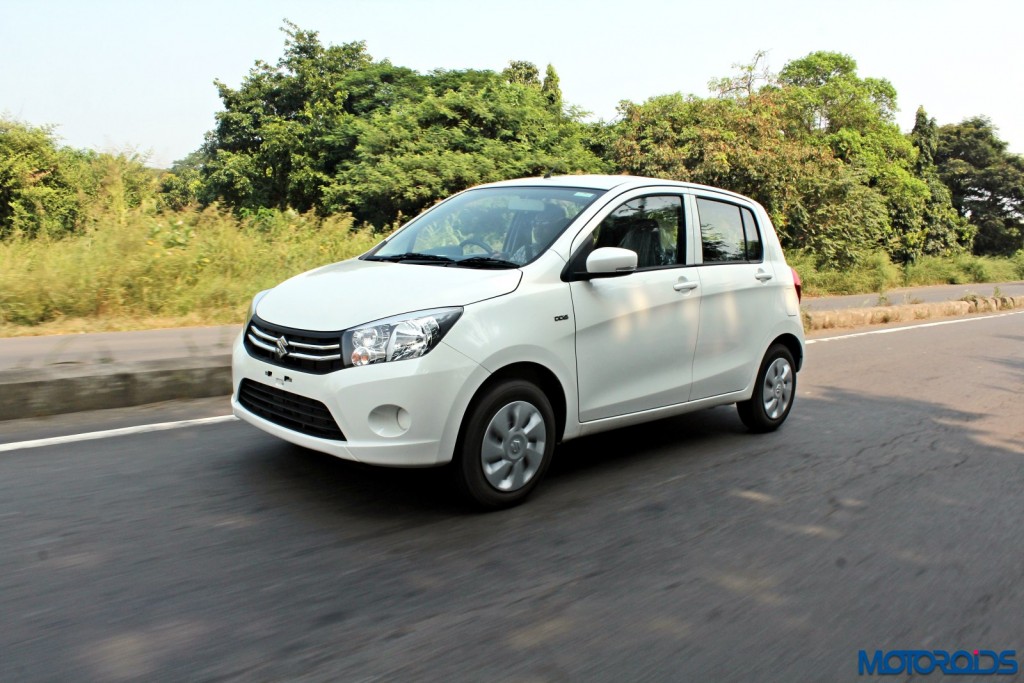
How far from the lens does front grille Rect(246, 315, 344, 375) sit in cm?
403

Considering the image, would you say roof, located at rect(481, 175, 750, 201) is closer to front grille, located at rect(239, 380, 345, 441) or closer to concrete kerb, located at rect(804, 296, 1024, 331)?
front grille, located at rect(239, 380, 345, 441)

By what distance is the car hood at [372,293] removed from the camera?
13.5 feet

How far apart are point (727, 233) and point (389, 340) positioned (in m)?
3.08

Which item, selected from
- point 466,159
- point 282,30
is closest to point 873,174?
point 466,159

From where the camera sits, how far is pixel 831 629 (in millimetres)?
3307

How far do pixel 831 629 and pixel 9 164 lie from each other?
3549cm

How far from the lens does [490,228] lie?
516 cm

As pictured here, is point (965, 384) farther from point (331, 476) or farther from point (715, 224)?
point (331, 476)

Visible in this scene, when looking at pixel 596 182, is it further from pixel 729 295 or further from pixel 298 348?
pixel 298 348

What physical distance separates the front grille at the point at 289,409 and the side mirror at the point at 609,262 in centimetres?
165

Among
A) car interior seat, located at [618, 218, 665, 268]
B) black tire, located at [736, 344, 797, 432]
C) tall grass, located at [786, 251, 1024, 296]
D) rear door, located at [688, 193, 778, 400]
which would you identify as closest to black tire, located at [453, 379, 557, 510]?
car interior seat, located at [618, 218, 665, 268]

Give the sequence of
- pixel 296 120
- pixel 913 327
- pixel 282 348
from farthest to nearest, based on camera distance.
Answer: pixel 296 120 → pixel 913 327 → pixel 282 348

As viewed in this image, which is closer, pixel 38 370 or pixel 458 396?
pixel 458 396

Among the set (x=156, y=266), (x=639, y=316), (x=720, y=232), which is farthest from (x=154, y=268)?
(x=639, y=316)
